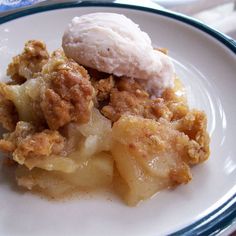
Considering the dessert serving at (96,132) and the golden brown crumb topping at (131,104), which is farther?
the golden brown crumb topping at (131,104)

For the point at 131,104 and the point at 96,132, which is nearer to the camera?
the point at 96,132

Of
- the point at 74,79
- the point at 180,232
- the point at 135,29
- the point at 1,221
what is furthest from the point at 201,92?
the point at 1,221

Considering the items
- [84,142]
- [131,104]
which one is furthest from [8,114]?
[131,104]

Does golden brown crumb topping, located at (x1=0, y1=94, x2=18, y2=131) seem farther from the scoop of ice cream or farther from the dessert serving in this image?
the scoop of ice cream

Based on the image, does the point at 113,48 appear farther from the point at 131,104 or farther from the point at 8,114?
the point at 8,114

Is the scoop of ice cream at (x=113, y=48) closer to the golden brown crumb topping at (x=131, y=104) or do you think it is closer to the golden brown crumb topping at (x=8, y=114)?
the golden brown crumb topping at (x=131, y=104)

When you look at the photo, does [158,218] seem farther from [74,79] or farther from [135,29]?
[135,29]

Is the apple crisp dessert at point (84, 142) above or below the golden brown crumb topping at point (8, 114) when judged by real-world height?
above

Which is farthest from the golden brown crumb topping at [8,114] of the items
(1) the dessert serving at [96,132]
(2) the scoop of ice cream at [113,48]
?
(2) the scoop of ice cream at [113,48]
